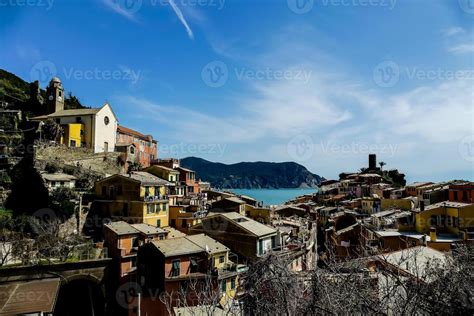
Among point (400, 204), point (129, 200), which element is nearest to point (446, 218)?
point (400, 204)

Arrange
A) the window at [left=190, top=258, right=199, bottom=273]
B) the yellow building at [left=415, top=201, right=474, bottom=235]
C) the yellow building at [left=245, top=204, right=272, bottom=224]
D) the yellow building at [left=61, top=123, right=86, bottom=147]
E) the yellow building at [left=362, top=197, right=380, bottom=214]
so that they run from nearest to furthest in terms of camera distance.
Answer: the window at [left=190, top=258, right=199, bottom=273]
the yellow building at [left=415, top=201, right=474, bottom=235]
the yellow building at [left=61, top=123, right=86, bottom=147]
the yellow building at [left=245, top=204, right=272, bottom=224]
the yellow building at [left=362, top=197, right=380, bottom=214]

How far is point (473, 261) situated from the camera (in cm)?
1186

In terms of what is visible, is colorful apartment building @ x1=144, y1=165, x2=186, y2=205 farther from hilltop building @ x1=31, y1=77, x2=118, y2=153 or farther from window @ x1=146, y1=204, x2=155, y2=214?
hilltop building @ x1=31, y1=77, x2=118, y2=153

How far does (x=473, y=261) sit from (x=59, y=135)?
41.9 meters

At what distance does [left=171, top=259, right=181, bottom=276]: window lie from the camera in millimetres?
22109

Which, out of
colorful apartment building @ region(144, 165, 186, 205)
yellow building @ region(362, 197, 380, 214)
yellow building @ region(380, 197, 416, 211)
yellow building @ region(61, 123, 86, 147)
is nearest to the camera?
colorful apartment building @ region(144, 165, 186, 205)

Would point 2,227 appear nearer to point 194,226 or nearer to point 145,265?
point 145,265

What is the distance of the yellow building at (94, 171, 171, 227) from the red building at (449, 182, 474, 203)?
1204 inches

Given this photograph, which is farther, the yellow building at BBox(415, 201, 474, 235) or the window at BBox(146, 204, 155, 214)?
the window at BBox(146, 204, 155, 214)

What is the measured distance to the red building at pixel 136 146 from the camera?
46.8m

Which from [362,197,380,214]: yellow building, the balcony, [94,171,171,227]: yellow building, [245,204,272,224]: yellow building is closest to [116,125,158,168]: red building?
[94,171,171,227]: yellow building

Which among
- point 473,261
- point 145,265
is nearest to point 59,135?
point 145,265

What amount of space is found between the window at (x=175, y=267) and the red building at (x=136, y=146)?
80.4ft

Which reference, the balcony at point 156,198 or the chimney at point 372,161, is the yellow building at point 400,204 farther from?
the chimney at point 372,161
